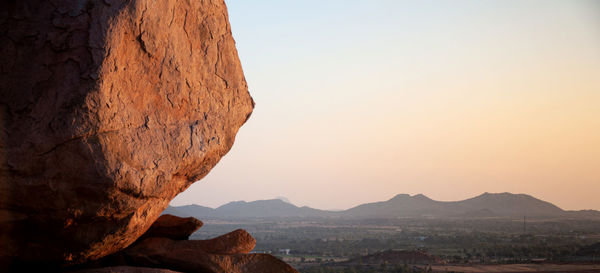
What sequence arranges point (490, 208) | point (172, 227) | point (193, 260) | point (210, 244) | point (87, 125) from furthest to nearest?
point (490, 208) → point (172, 227) → point (210, 244) → point (193, 260) → point (87, 125)

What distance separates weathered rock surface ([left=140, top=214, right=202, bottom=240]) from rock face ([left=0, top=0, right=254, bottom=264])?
5.32 ft

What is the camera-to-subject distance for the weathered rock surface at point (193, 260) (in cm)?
820

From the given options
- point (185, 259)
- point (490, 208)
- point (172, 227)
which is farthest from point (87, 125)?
point (490, 208)

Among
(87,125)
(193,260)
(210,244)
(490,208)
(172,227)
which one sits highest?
(490,208)

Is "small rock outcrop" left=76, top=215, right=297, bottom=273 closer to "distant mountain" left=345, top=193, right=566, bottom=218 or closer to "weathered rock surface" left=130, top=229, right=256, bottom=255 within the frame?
"weathered rock surface" left=130, top=229, right=256, bottom=255

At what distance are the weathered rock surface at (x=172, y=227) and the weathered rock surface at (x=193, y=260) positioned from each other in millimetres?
454

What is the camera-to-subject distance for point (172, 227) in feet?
30.4

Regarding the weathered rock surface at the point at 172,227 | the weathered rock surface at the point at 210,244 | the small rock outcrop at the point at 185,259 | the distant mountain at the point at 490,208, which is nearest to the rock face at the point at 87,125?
the small rock outcrop at the point at 185,259

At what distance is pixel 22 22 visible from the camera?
6.83 m

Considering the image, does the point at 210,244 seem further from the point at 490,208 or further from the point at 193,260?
the point at 490,208

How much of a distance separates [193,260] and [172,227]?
1.19 meters

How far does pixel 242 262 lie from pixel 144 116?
9.24ft

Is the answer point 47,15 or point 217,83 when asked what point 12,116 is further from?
point 217,83

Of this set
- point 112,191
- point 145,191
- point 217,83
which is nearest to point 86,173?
point 112,191
